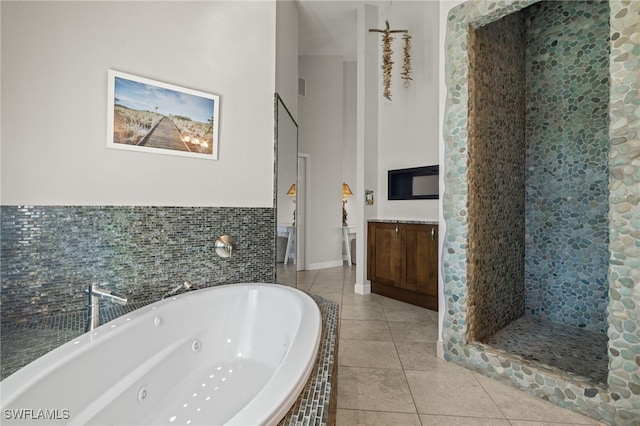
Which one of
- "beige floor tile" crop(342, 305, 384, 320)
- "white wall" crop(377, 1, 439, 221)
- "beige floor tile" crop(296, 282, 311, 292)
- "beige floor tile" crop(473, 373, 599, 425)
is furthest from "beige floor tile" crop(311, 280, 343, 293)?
"beige floor tile" crop(473, 373, 599, 425)

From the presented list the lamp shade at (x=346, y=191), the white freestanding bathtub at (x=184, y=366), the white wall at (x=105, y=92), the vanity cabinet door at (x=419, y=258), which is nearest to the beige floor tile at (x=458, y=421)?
the white freestanding bathtub at (x=184, y=366)

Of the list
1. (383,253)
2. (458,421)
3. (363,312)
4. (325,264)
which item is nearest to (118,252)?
(458,421)

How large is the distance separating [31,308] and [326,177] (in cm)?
389

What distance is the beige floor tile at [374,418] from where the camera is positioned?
1.43 m

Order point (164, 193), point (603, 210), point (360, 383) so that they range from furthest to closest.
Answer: point (603, 210) < point (164, 193) < point (360, 383)

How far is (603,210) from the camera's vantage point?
2309 mm

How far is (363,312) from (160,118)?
8.10 feet

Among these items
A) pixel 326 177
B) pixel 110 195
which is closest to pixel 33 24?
pixel 110 195

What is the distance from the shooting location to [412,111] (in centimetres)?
353

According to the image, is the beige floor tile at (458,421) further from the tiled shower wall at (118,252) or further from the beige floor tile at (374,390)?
the tiled shower wall at (118,252)

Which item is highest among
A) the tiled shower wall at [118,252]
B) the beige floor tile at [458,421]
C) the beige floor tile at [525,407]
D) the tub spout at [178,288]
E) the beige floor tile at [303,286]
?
the tiled shower wall at [118,252]

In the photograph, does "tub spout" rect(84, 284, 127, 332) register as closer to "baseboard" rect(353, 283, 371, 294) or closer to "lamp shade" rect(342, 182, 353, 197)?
"baseboard" rect(353, 283, 371, 294)

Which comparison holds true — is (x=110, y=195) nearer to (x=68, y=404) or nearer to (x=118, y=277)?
(x=118, y=277)

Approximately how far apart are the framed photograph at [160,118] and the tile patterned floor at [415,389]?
71.8 inches
